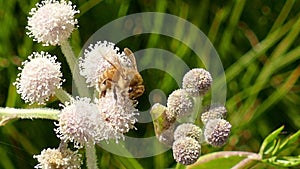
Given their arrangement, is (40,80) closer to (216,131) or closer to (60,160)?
(60,160)

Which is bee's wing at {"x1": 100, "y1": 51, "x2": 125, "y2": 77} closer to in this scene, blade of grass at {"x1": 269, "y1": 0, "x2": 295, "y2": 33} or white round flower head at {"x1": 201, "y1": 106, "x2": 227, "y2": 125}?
white round flower head at {"x1": 201, "y1": 106, "x2": 227, "y2": 125}

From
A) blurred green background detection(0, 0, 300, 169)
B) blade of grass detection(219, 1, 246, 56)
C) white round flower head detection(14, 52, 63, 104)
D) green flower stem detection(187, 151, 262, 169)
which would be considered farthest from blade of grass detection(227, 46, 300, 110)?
white round flower head detection(14, 52, 63, 104)

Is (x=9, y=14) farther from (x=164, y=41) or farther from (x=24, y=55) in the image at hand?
(x=164, y=41)

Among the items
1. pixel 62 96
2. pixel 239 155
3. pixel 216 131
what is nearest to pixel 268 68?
pixel 239 155

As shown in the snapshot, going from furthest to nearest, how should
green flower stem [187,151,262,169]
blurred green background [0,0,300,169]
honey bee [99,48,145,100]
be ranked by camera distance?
blurred green background [0,0,300,169] → green flower stem [187,151,262,169] → honey bee [99,48,145,100]

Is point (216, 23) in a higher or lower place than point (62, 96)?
higher

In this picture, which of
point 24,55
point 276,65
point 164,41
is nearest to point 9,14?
point 24,55

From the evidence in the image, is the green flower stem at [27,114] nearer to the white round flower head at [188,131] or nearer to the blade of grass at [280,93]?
the white round flower head at [188,131]

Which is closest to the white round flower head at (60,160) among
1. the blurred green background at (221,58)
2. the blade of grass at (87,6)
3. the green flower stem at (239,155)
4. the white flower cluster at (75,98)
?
the white flower cluster at (75,98)
